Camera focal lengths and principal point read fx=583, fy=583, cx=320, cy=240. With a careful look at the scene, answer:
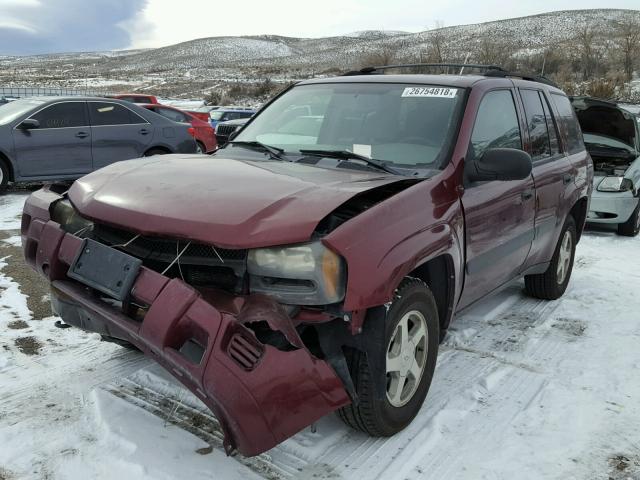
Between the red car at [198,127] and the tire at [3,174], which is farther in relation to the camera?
the red car at [198,127]

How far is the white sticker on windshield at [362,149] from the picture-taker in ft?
11.3

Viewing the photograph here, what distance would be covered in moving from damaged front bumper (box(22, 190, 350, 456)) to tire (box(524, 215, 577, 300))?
3.17 m

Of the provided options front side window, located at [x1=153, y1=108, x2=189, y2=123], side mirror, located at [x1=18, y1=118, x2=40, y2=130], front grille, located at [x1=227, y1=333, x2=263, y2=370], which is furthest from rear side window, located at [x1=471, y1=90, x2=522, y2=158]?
front side window, located at [x1=153, y1=108, x2=189, y2=123]

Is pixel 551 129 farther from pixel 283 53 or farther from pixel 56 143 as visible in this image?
pixel 283 53

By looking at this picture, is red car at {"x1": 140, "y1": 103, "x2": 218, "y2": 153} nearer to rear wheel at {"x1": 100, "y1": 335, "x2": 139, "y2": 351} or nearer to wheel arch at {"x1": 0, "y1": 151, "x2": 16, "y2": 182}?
wheel arch at {"x1": 0, "y1": 151, "x2": 16, "y2": 182}

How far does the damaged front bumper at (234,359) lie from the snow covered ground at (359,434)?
1.60 feet

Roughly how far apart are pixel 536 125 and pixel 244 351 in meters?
3.22

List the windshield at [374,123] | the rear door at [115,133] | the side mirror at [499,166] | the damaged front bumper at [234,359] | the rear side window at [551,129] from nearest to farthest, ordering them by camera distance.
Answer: the damaged front bumper at [234,359] < the side mirror at [499,166] < the windshield at [374,123] < the rear side window at [551,129] < the rear door at [115,133]

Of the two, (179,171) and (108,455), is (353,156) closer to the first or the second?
(179,171)

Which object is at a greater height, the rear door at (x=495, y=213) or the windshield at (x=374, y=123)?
the windshield at (x=374, y=123)

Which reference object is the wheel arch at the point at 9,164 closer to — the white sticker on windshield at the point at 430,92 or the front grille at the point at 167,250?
the front grille at the point at 167,250

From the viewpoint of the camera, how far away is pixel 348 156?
11.0 feet

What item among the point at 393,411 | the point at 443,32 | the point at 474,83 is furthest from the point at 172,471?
the point at 443,32

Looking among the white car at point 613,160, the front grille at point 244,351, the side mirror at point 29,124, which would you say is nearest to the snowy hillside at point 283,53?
the side mirror at point 29,124
